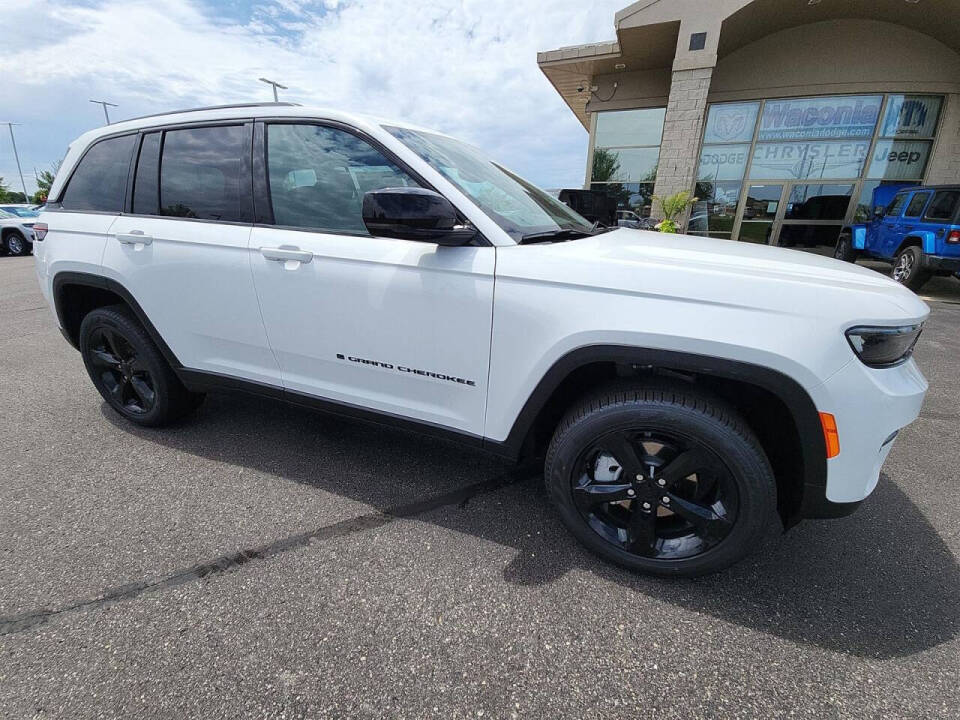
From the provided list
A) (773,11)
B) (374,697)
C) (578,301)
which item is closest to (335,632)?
(374,697)

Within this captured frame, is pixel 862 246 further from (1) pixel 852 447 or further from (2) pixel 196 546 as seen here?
(2) pixel 196 546

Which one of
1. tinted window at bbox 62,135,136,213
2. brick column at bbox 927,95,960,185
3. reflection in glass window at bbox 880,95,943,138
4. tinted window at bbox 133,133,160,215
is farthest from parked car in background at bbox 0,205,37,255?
brick column at bbox 927,95,960,185

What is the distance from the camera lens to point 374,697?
1.43 meters

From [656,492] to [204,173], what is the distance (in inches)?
104

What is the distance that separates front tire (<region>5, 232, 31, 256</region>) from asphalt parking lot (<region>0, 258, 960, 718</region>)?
16527 mm

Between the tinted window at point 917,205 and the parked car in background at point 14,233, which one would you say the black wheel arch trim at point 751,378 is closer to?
the tinted window at point 917,205

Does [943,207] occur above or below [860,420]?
above

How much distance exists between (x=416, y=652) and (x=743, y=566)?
4.58 ft

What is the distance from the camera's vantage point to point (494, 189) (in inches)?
87.7

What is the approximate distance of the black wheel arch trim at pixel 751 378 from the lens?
4.91ft

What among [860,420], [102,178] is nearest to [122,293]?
[102,178]

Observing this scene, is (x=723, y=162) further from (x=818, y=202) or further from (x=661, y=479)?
(x=661, y=479)

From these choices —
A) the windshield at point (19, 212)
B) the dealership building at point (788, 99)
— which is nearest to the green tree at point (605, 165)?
the dealership building at point (788, 99)

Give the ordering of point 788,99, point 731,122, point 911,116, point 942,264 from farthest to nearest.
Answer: point 731,122 < point 788,99 < point 911,116 < point 942,264
